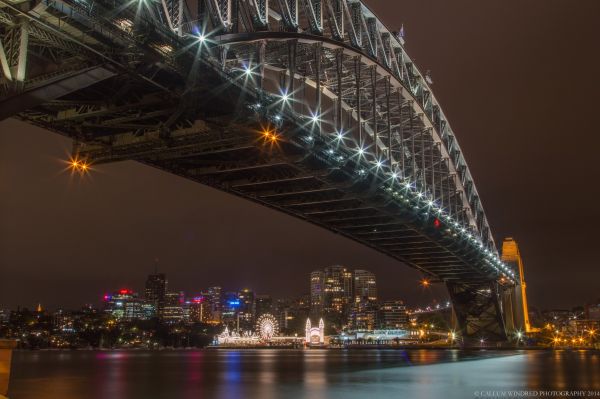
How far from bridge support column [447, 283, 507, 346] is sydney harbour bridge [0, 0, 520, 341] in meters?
34.2

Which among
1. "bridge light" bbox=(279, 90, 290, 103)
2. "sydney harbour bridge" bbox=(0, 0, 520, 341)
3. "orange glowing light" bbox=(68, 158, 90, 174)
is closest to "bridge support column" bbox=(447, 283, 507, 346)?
"sydney harbour bridge" bbox=(0, 0, 520, 341)

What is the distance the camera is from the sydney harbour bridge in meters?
18.7

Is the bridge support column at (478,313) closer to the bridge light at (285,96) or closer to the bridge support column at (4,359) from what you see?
the bridge light at (285,96)

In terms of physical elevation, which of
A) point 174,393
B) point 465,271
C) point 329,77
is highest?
point 329,77

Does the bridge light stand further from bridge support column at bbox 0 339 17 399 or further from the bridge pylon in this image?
the bridge pylon

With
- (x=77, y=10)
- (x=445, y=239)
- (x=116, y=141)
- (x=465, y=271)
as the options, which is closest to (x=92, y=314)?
(x=465, y=271)

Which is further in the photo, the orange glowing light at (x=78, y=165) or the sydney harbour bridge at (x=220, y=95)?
the orange glowing light at (x=78, y=165)

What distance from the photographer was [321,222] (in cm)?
5025

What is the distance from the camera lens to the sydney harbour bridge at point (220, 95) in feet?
61.4

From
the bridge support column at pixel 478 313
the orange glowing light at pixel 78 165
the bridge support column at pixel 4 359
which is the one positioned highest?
the orange glowing light at pixel 78 165

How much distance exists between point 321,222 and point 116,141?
2328 centimetres

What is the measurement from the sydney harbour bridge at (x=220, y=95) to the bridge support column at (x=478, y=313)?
34.2 meters

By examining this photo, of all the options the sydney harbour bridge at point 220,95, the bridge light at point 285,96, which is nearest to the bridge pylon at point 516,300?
the sydney harbour bridge at point 220,95

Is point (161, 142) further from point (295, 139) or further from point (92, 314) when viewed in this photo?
point (92, 314)
